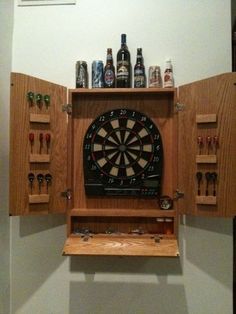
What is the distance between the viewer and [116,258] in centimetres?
160

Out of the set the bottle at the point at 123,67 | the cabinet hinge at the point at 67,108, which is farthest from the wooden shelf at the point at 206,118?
the cabinet hinge at the point at 67,108

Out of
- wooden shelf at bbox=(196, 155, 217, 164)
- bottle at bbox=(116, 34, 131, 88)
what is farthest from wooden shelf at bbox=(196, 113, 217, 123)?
bottle at bbox=(116, 34, 131, 88)

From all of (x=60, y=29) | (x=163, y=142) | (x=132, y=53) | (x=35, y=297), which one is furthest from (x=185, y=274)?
(x=60, y=29)

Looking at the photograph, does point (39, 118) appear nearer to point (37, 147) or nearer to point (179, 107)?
point (37, 147)

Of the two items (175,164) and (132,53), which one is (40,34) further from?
(175,164)

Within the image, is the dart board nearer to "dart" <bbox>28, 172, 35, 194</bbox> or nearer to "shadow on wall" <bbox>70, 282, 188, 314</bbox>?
"dart" <bbox>28, 172, 35, 194</bbox>

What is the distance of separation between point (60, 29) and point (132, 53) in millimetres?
448

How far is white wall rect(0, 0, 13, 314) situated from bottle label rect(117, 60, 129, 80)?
636 millimetres

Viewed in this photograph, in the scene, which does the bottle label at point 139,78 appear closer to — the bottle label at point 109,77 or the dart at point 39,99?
the bottle label at point 109,77

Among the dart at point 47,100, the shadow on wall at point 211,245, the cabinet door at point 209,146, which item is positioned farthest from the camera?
the shadow on wall at point 211,245

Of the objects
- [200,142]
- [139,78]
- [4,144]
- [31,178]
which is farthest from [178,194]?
[4,144]

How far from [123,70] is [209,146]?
60cm

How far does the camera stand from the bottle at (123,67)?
148 centimetres

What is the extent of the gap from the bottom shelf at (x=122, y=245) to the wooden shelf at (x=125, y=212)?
0.12m
